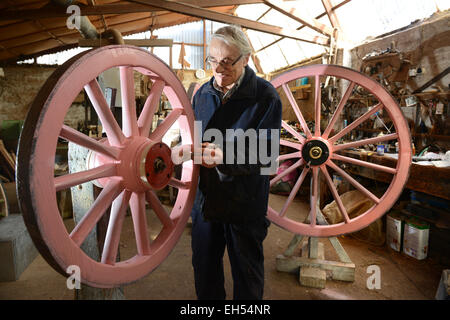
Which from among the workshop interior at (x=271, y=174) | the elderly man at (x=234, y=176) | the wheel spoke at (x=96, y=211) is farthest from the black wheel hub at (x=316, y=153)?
the wheel spoke at (x=96, y=211)

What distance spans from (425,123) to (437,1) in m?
1.86

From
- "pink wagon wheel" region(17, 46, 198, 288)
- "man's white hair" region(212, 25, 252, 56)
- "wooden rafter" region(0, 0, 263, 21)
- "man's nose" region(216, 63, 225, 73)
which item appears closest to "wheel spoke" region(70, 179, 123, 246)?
"pink wagon wheel" region(17, 46, 198, 288)

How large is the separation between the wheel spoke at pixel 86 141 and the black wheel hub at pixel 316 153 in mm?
1574

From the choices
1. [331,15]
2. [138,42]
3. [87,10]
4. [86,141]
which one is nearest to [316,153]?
[86,141]

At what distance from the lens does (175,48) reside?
1107 cm

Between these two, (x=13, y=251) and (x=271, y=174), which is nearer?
(x=271, y=174)

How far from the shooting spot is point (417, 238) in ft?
9.50

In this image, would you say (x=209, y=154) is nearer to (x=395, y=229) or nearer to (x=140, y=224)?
(x=140, y=224)

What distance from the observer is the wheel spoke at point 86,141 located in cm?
96

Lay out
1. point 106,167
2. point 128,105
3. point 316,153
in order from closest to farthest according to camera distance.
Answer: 1. point 106,167
2. point 128,105
3. point 316,153

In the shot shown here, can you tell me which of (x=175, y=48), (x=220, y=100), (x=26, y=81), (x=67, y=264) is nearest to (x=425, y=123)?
(x=220, y=100)
